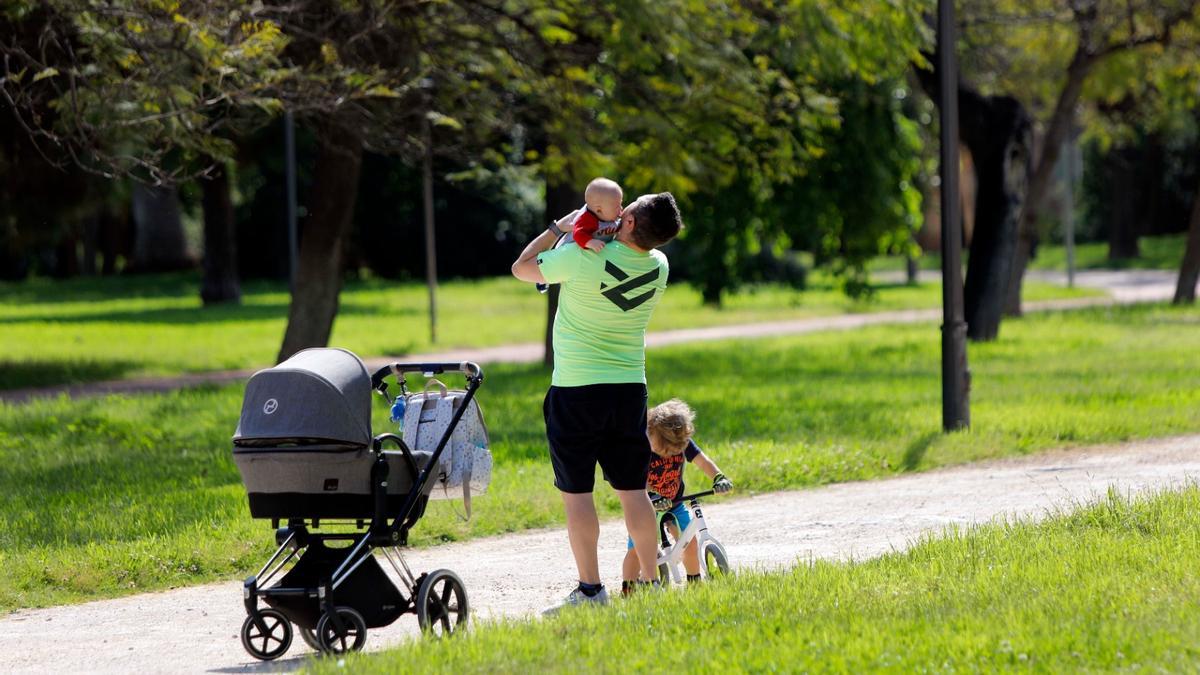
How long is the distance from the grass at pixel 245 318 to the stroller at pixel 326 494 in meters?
14.6

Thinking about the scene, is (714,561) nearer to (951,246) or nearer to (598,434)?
(598,434)

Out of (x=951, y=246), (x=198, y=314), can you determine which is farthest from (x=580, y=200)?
(x=198, y=314)

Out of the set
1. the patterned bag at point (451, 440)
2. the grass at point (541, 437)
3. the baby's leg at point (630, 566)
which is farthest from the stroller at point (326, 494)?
the grass at point (541, 437)

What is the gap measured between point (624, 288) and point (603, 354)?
28cm

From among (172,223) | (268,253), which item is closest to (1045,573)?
(172,223)

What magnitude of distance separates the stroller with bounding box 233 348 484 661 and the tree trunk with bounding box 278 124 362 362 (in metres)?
11.3

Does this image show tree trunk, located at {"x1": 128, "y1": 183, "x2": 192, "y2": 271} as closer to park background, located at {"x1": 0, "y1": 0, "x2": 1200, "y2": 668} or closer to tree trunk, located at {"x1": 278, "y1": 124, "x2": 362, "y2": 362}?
park background, located at {"x1": 0, "y1": 0, "x2": 1200, "y2": 668}

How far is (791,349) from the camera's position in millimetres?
21766

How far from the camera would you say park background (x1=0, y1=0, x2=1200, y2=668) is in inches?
398

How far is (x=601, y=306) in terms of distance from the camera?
21.0ft

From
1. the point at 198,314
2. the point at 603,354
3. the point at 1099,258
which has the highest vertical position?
the point at 603,354

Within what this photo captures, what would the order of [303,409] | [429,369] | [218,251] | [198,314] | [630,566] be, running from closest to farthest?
[303,409] → [429,369] → [630,566] → [198,314] → [218,251]

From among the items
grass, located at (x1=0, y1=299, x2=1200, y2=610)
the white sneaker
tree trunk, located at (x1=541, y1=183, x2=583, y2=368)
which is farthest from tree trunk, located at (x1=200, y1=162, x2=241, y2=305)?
the white sneaker

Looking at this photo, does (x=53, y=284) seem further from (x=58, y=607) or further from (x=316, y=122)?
(x=58, y=607)
